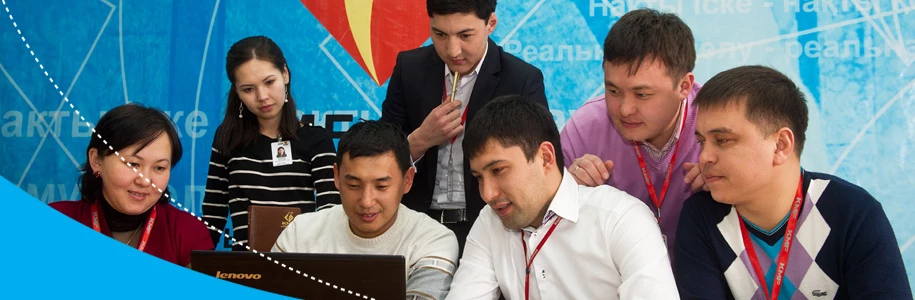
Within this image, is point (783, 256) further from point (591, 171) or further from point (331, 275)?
point (331, 275)

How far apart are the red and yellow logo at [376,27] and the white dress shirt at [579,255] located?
68.7 inches

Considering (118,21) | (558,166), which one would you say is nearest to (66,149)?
(118,21)

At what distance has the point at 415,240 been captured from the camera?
2158 millimetres

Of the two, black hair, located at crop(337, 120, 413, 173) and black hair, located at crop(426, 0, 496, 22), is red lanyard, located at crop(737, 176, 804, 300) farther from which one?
black hair, located at crop(426, 0, 496, 22)

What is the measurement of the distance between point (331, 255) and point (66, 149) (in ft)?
8.98

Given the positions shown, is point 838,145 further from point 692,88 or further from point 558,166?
point 558,166

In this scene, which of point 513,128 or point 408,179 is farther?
point 408,179

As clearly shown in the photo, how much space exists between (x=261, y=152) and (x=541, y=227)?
4.03 feet

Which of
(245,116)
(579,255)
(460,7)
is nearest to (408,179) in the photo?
(460,7)

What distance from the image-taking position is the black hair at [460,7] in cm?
247

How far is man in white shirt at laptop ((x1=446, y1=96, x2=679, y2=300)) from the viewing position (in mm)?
1861

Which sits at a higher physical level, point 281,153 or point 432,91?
point 432,91

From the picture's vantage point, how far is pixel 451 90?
104 inches

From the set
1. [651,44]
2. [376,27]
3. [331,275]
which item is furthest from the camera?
[376,27]
